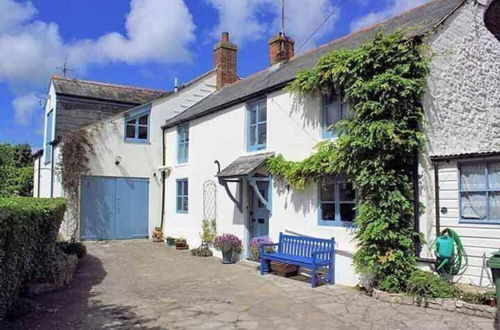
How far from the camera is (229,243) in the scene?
1315cm

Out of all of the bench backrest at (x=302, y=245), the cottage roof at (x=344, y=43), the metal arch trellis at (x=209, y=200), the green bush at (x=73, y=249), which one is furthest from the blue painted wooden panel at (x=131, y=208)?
the bench backrest at (x=302, y=245)

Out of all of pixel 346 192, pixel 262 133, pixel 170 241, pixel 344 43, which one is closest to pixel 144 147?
pixel 170 241

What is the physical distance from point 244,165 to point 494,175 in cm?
667

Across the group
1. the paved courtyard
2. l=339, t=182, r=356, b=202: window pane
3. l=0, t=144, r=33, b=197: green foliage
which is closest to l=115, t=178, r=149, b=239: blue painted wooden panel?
the paved courtyard

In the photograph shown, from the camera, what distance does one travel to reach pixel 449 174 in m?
8.38

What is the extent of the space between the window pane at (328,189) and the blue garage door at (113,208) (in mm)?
10021

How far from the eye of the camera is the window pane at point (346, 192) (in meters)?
9.93

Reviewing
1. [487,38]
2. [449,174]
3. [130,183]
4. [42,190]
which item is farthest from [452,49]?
[42,190]

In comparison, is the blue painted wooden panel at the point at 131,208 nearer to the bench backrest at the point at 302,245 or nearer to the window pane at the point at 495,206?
the bench backrest at the point at 302,245

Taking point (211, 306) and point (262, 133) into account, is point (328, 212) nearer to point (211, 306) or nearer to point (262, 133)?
point (262, 133)

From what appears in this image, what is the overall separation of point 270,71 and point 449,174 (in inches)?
350

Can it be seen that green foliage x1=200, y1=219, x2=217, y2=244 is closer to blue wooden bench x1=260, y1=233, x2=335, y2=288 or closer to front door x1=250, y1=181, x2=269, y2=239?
front door x1=250, y1=181, x2=269, y2=239

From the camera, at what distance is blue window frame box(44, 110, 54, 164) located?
63.2 ft

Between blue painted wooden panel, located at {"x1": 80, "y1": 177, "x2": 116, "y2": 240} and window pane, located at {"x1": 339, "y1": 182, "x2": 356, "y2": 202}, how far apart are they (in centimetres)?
1073
